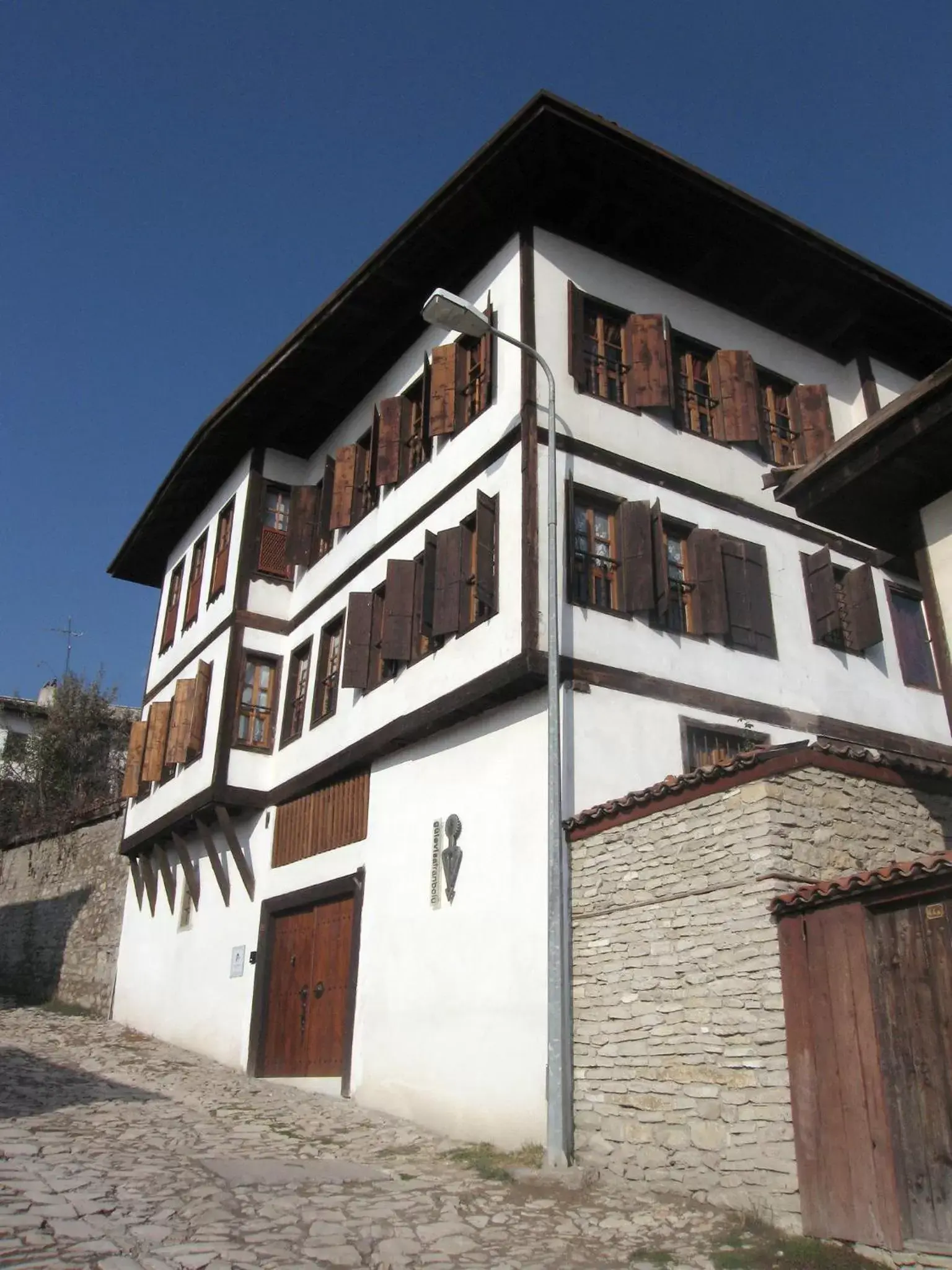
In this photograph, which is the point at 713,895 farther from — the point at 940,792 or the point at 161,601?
the point at 161,601

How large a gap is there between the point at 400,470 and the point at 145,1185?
8.86m

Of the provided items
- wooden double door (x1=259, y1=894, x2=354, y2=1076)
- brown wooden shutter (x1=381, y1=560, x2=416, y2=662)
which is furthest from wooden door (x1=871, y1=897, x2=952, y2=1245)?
wooden double door (x1=259, y1=894, x2=354, y2=1076)

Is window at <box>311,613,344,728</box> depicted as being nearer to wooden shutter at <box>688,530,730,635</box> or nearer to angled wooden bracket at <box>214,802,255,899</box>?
angled wooden bracket at <box>214,802,255,899</box>

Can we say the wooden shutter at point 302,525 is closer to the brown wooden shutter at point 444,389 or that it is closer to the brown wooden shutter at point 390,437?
the brown wooden shutter at point 390,437

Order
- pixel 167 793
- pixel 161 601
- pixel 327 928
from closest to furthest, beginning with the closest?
pixel 327 928 → pixel 167 793 → pixel 161 601

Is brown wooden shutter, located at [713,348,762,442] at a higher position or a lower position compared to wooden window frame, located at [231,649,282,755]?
higher

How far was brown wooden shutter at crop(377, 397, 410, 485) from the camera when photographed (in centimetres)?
1377

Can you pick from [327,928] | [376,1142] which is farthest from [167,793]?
[376,1142]

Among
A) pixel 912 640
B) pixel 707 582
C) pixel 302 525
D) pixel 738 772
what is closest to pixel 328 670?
pixel 302 525

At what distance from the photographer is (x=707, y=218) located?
13211mm

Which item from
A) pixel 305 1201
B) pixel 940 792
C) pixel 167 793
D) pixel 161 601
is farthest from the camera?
pixel 161 601

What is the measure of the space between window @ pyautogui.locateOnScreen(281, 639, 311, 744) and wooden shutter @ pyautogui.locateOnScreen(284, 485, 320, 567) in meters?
1.42

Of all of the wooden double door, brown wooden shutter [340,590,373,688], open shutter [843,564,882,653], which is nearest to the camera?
the wooden double door

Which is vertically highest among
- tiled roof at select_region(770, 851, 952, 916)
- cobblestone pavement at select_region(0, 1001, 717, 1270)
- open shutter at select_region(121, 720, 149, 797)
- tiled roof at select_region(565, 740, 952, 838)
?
open shutter at select_region(121, 720, 149, 797)
